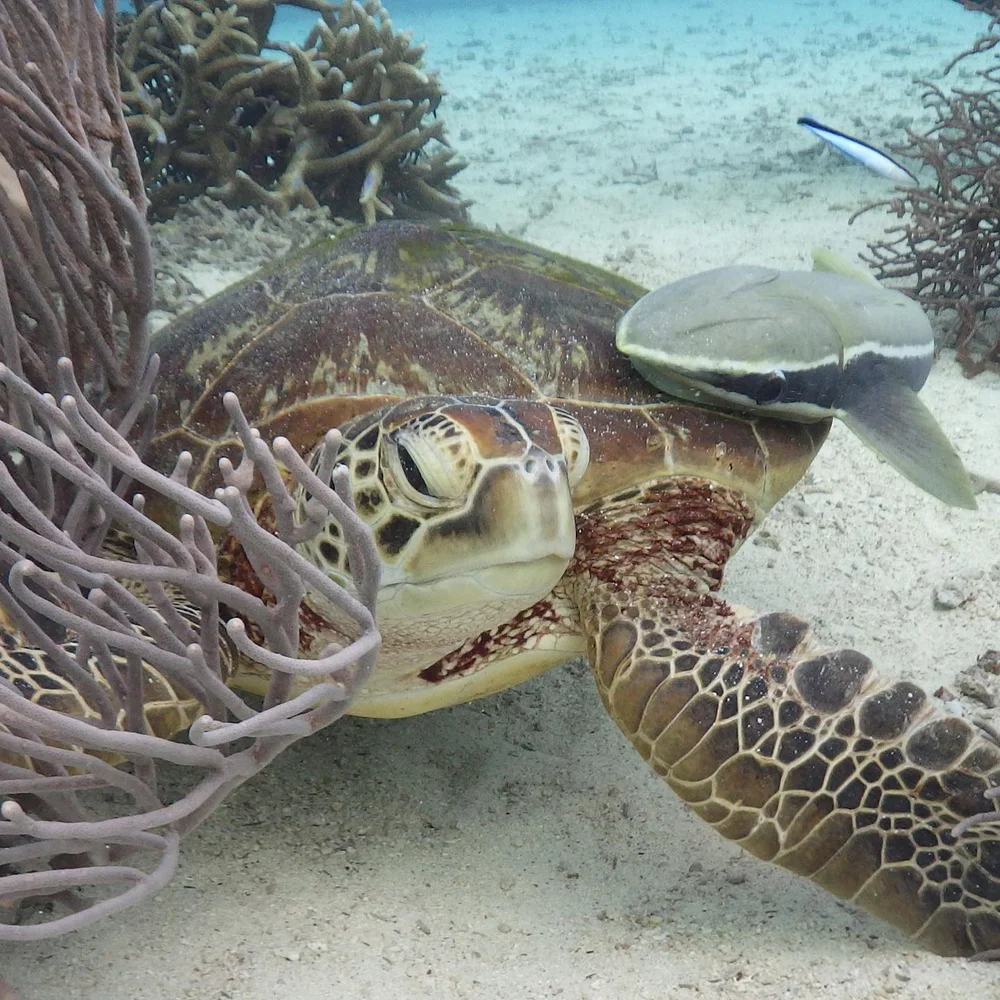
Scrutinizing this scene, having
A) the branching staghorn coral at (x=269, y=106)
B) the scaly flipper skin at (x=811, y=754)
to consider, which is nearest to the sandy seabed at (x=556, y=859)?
the scaly flipper skin at (x=811, y=754)

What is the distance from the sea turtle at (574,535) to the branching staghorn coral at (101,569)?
0.20m

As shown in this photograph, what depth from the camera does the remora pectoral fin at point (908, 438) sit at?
2.07 m

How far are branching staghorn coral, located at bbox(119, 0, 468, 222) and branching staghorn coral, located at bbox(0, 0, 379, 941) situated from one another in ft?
10.9

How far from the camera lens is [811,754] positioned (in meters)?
1.58

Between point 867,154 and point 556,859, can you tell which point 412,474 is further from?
point 867,154

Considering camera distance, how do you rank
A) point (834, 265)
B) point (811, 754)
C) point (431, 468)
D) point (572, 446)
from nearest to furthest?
point (431, 468) < point (811, 754) < point (572, 446) < point (834, 265)

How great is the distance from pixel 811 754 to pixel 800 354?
88 centimetres

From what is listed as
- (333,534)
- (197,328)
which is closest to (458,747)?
(333,534)

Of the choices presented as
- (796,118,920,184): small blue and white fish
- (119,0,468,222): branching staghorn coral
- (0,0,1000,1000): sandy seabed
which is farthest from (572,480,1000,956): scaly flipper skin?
(119,0,468,222): branching staghorn coral

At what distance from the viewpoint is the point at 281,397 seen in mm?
1949

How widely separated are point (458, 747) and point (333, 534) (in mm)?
777

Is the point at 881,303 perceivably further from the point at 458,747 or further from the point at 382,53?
the point at 382,53

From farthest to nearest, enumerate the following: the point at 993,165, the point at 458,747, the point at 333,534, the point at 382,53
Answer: the point at 382,53
the point at 993,165
the point at 458,747
the point at 333,534

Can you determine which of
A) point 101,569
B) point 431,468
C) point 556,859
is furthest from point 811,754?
point 101,569
